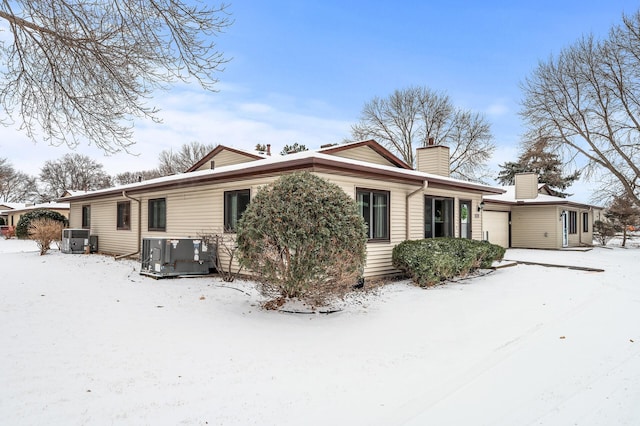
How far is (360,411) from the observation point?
3156 mm

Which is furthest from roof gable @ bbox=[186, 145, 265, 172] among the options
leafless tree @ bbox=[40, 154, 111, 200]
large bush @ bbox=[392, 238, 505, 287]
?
leafless tree @ bbox=[40, 154, 111, 200]

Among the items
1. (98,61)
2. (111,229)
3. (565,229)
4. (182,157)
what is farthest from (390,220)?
(182,157)

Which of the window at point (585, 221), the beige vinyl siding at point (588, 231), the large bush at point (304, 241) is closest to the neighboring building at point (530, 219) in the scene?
the beige vinyl siding at point (588, 231)

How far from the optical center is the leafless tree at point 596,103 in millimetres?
19562

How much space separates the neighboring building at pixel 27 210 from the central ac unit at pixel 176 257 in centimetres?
2783

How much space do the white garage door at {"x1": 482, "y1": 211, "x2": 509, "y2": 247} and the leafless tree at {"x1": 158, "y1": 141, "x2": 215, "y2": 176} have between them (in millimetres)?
27561

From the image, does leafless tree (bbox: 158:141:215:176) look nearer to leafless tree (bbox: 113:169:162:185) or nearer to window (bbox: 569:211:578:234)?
leafless tree (bbox: 113:169:162:185)

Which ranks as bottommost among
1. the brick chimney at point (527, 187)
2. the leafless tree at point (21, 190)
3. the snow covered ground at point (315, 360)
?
the snow covered ground at point (315, 360)

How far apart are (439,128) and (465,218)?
775 inches

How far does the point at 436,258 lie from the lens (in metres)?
8.85

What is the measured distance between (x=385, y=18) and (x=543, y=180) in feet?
105

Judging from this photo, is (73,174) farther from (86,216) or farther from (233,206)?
(233,206)

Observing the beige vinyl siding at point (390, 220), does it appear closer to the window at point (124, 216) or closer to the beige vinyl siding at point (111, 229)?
the beige vinyl siding at point (111, 229)

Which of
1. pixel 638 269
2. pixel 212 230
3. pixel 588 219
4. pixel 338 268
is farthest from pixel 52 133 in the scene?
pixel 588 219
